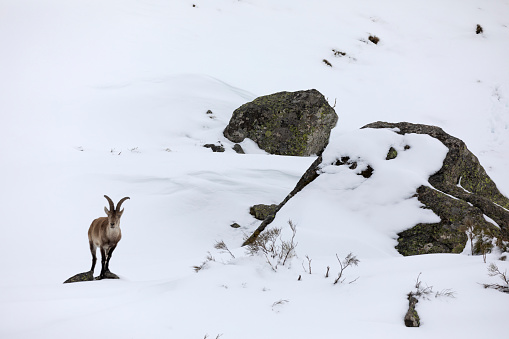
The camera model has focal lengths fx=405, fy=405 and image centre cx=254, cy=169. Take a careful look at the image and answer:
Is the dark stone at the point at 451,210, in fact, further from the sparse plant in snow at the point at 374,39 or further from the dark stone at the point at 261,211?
the sparse plant in snow at the point at 374,39

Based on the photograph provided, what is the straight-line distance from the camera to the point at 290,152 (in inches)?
479

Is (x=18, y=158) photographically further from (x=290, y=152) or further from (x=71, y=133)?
(x=290, y=152)

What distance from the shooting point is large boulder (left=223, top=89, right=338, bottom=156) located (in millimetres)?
Result: 12211

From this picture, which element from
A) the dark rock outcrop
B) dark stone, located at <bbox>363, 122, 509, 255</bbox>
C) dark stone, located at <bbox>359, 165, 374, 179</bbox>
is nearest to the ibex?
dark stone, located at <bbox>359, 165, 374, 179</bbox>

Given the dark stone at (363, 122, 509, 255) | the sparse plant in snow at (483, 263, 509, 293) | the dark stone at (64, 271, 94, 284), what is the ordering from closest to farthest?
the sparse plant in snow at (483, 263, 509, 293) → the dark stone at (64, 271, 94, 284) → the dark stone at (363, 122, 509, 255)

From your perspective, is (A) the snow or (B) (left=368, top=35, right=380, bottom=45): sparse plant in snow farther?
(B) (left=368, top=35, right=380, bottom=45): sparse plant in snow

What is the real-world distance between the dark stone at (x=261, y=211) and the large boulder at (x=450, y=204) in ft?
5.15

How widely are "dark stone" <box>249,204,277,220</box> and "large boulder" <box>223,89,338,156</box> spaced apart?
13.0ft

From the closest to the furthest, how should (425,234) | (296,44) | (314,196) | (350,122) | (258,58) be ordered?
(425,234) → (314,196) → (350,122) → (258,58) → (296,44)

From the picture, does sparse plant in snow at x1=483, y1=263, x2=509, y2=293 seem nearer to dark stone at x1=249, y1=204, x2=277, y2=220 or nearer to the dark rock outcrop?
dark stone at x1=249, y1=204, x2=277, y2=220

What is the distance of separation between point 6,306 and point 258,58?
1955cm

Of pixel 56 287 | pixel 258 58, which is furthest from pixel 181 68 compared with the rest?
pixel 56 287

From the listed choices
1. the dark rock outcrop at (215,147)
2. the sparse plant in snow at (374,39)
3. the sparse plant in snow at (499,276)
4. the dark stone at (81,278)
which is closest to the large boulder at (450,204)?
the sparse plant in snow at (499,276)

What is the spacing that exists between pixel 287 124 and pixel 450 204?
7.05m
